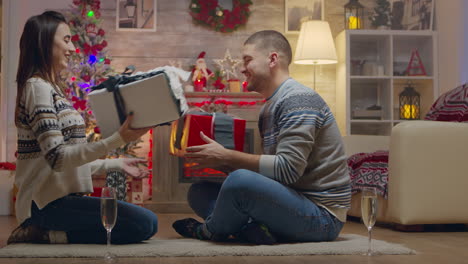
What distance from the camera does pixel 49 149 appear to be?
2289 mm

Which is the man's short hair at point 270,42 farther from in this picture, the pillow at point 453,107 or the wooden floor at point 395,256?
the pillow at point 453,107

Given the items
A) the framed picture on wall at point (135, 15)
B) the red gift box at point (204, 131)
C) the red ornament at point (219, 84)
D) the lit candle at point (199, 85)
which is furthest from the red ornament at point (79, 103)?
the red gift box at point (204, 131)

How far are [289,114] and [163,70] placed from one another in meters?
0.53

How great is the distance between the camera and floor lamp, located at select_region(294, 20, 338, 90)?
545 centimetres

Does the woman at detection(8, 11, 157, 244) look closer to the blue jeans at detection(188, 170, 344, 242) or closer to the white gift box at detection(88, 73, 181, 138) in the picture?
the white gift box at detection(88, 73, 181, 138)

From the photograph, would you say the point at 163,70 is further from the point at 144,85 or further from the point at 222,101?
the point at 222,101

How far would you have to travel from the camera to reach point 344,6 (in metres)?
5.93

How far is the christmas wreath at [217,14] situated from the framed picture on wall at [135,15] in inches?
15.0

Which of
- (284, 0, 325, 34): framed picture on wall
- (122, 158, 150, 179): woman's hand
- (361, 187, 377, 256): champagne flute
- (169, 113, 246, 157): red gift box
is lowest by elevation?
(361, 187, 377, 256): champagne flute

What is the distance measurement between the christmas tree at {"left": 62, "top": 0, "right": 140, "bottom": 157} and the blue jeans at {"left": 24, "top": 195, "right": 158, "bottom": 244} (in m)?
2.67

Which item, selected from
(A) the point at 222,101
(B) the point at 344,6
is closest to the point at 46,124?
(A) the point at 222,101

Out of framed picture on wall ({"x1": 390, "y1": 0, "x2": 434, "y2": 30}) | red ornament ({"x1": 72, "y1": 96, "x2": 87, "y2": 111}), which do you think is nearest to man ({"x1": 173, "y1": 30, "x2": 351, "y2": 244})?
red ornament ({"x1": 72, "y1": 96, "x2": 87, "y2": 111})

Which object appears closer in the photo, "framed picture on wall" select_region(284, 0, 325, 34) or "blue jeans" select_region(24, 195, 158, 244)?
"blue jeans" select_region(24, 195, 158, 244)

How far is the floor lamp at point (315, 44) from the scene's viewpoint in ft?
17.9
